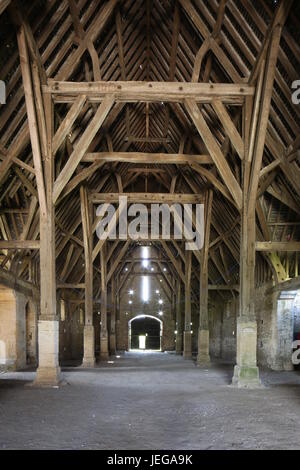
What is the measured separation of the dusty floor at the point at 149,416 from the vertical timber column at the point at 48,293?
540mm

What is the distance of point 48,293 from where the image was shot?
34.8 ft

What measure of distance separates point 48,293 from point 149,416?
172 inches

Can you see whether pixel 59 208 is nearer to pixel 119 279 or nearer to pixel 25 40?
pixel 25 40

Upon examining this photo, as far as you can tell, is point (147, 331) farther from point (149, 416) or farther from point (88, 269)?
point (149, 416)

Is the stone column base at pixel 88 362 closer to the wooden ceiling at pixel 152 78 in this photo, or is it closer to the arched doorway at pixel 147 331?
the wooden ceiling at pixel 152 78

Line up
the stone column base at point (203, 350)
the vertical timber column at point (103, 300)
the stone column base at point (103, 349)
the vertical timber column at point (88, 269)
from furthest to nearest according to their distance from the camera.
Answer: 1. the stone column base at point (103, 349)
2. the vertical timber column at point (103, 300)
3. the stone column base at point (203, 350)
4. the vertical timber column at point (88, 269)

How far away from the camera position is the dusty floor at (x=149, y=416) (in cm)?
562

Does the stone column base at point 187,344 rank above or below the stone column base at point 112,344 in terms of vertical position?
above

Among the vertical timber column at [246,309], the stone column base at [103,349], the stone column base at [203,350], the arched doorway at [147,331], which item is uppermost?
the vertical timber column at [246,309]

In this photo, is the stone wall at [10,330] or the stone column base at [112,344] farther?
the stone column base at [112,344]

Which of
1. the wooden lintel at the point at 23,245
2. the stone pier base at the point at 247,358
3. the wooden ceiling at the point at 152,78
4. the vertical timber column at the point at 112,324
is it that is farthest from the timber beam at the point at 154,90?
the vertical timber column at the point at 112,324

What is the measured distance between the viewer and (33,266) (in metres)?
17.8
